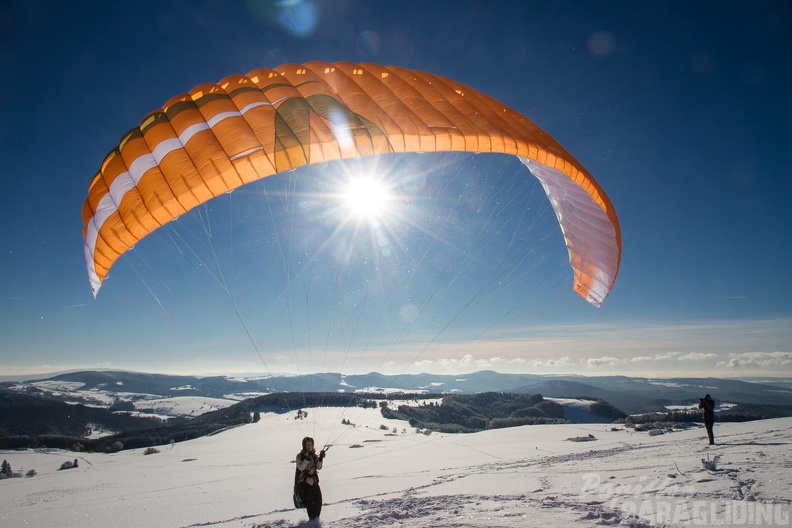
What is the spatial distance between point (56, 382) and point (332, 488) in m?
190

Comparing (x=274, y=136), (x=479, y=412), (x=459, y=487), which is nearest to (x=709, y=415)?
(x=459, y=487)

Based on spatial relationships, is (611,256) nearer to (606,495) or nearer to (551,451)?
(606,495)

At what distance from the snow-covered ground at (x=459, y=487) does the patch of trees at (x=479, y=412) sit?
1044cm

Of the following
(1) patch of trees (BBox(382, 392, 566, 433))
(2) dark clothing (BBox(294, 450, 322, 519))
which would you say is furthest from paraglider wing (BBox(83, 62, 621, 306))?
(1) patch of trees (BBox(382, 392, 566, 433))

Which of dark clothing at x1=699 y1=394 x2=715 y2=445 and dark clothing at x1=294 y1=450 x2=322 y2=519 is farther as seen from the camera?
dark clothing at x1=699 y1=394 x2=715 y2=445

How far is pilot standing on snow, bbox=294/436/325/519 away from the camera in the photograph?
5.10 m

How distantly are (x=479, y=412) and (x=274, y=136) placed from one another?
159ft

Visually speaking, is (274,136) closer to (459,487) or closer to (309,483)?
(309,483)

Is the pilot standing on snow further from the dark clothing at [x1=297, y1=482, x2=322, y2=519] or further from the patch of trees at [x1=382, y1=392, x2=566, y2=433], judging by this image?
the patch of trees at [x1=382, y1=392, x2=566, y2=433]

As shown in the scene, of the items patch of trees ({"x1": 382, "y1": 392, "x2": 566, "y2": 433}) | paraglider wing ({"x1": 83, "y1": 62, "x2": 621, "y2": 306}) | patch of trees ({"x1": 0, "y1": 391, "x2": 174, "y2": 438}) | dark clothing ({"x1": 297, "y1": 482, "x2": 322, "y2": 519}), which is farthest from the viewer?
patch of trees ({"x1": 0, "y1": 391, "x2": 174, "y2": 438})

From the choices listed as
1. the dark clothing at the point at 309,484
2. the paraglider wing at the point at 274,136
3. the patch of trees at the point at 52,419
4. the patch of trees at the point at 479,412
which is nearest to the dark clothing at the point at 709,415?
the paraglider wing at the point at 274,136

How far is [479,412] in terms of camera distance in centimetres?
4769

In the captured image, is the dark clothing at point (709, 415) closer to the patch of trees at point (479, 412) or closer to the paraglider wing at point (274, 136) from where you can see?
the paraglider wing at point (274, 136)

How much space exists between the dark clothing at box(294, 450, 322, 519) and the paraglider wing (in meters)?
3.67
